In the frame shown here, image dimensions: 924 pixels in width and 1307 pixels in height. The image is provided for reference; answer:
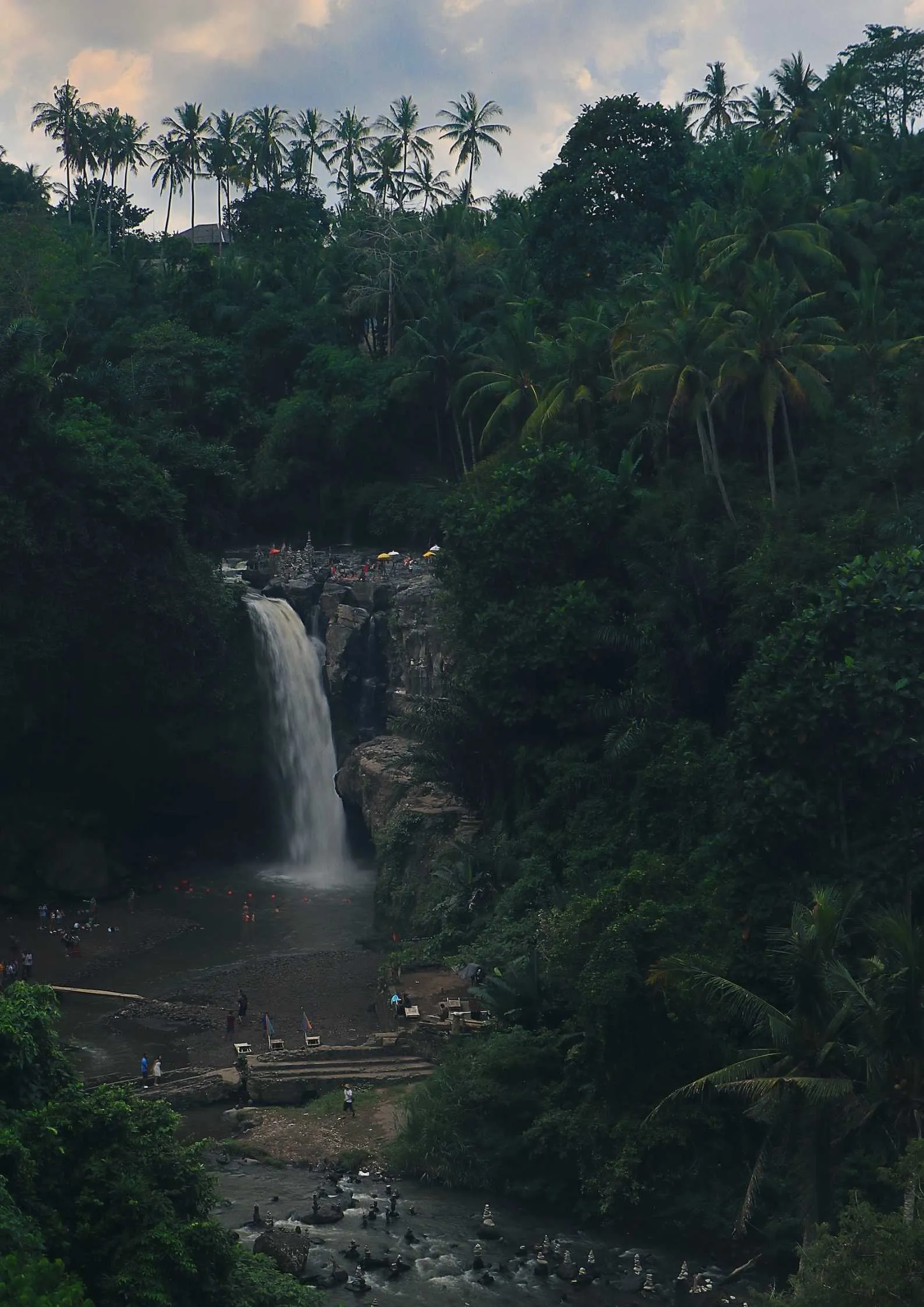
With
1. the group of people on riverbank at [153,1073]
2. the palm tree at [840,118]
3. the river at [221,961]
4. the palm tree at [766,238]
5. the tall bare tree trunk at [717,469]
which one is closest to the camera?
the group of people on riverbank at [153,1073]

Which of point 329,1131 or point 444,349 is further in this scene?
point 444,349

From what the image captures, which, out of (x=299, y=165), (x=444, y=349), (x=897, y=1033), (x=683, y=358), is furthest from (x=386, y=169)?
(x=897, y=1033)

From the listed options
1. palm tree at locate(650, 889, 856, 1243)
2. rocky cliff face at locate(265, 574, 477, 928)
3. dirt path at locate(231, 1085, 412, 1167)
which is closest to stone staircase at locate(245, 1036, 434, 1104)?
dirt path at locate(231, 1085, 412, 1167)

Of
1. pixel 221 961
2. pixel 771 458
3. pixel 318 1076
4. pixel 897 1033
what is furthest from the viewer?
pixel 221 961

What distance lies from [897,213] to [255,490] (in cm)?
2590

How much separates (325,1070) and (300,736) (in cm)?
2046

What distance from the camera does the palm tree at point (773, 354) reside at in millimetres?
39250

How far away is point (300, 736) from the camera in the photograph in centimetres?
5172

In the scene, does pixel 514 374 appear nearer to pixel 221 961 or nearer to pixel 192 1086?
pixel 221 961

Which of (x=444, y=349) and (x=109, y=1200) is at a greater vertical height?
(x=444, y=349)

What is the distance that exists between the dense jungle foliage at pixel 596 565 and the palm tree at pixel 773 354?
11 centimetres

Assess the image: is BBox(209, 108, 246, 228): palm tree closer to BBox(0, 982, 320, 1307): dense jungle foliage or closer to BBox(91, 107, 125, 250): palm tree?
BBox(91, 107, 125, 250): palm tree

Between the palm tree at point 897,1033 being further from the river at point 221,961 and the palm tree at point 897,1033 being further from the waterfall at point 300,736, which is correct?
the waterfall at point 300,736

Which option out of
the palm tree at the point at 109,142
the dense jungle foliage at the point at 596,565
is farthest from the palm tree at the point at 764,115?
the palm tree at the point at 109,142
